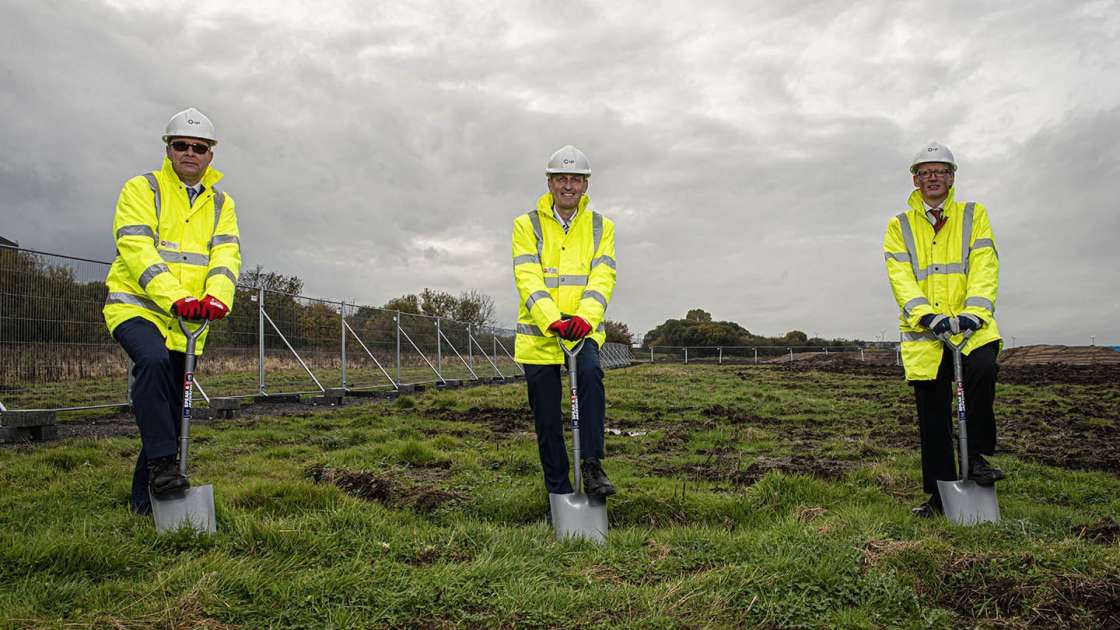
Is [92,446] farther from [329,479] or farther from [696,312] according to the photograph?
[696,312]

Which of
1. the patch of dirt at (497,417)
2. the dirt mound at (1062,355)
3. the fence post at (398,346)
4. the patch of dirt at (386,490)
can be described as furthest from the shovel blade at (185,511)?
the dirt mound at (1062,355)

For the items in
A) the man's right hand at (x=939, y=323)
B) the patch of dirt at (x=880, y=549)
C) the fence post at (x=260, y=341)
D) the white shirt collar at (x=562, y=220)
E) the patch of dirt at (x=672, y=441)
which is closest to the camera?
the patch of dirt at (x=880, y=549)

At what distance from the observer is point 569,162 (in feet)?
15.8

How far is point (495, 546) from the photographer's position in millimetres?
3654

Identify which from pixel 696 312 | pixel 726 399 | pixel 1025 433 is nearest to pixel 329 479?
pixel 1025 433

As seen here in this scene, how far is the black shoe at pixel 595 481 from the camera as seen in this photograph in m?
4.30

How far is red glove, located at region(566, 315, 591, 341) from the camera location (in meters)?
4.45

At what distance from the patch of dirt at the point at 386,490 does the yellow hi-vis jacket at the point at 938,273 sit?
10.8 feet

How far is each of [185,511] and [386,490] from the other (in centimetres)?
146

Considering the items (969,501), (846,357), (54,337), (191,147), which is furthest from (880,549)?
(846,357)

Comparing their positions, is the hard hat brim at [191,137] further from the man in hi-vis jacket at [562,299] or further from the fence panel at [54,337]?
the fence panel at [54,337]

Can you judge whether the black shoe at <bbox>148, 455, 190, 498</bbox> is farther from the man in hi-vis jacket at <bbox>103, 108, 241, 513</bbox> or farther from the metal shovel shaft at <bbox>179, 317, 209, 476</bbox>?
the metal shovel shaft at <bbox>179, 317, 209, 476</bbox>

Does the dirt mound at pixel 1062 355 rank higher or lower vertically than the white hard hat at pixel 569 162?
lower

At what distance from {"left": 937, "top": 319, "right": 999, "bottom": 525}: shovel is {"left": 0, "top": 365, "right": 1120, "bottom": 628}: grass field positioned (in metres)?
0.16
